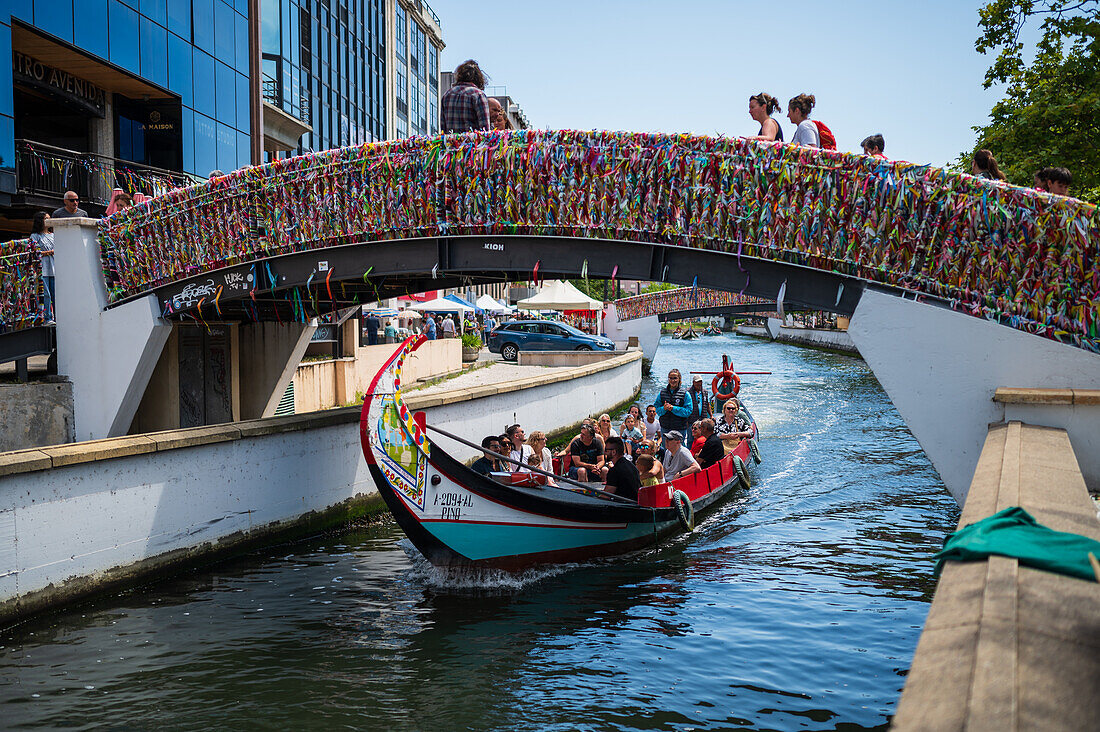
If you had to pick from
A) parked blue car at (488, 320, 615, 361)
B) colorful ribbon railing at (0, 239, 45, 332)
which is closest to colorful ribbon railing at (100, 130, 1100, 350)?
colorful ribbon railing at (0, 239, 45, 332)

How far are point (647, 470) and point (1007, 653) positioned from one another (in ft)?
32.9

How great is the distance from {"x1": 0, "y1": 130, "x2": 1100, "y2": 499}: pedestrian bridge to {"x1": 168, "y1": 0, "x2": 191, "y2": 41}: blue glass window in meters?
11.5

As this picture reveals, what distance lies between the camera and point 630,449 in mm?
14562

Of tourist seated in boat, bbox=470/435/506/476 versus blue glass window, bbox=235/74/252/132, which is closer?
tourist seated in boat, bbox=470/435/506/476

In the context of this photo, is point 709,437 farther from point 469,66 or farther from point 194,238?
point 194,238

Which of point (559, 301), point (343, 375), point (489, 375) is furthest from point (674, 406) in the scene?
point (559, 301)

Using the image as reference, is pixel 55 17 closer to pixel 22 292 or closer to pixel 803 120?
pixel 22 292

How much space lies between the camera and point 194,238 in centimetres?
1304

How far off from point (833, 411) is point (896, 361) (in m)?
21.7

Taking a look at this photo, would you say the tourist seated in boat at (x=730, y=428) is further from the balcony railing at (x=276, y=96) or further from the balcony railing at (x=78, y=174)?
the balcony railing at (x=276, y=96)

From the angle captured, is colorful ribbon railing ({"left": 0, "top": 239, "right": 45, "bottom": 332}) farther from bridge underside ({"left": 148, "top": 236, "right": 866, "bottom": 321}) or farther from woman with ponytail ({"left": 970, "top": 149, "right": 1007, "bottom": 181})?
woman with ponytail ({"left": 970, "top": 149, "right": 1007, "bottom": 181})

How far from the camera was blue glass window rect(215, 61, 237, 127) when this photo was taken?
1001 inches

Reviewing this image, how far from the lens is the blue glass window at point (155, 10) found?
21.5m

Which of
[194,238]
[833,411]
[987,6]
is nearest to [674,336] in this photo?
[833,411]
